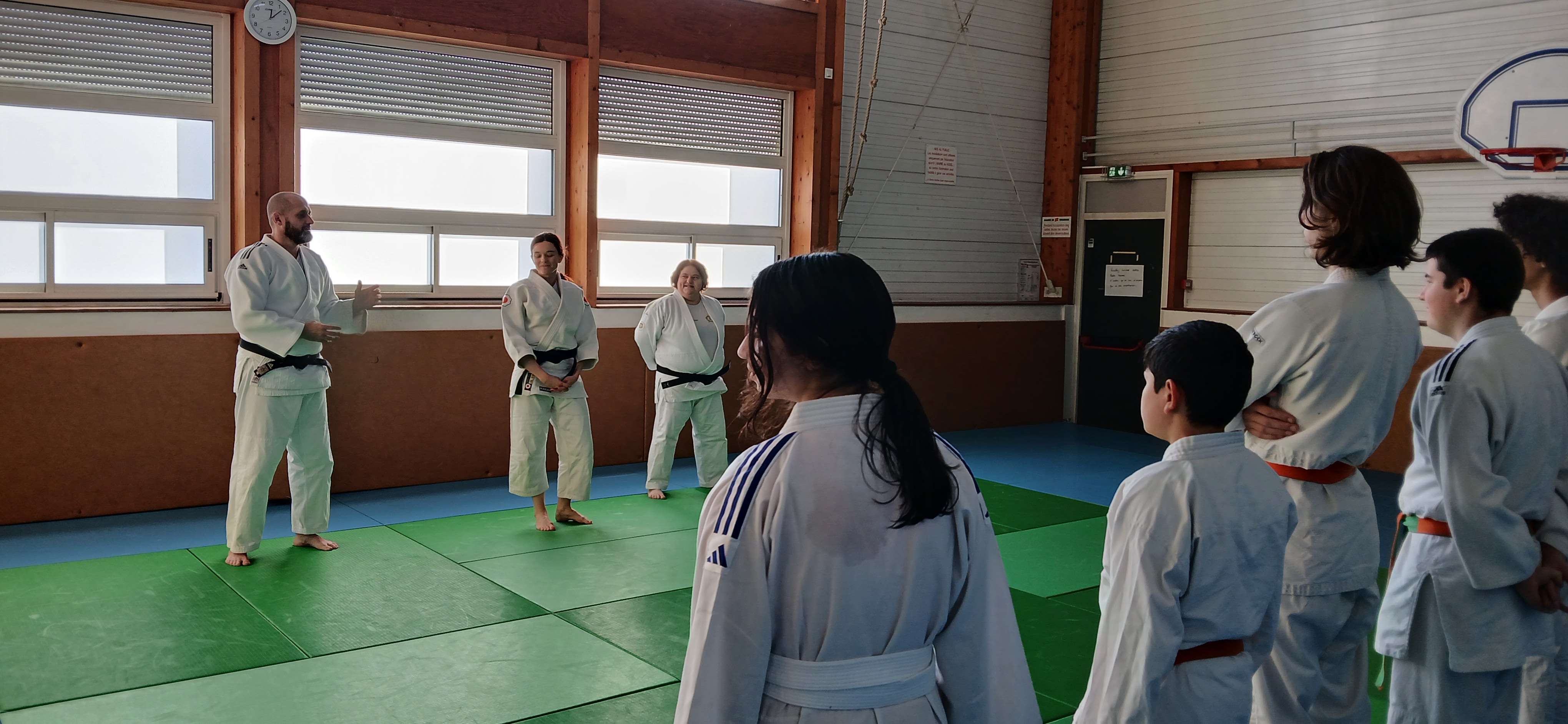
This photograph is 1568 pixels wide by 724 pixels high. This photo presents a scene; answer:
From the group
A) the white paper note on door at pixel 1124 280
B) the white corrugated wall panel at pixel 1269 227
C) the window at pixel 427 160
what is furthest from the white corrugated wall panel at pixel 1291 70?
the window at pixel 427 160

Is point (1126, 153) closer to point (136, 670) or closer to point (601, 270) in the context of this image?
point (601, 270)

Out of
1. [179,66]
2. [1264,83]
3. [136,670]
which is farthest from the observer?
[1264,83]

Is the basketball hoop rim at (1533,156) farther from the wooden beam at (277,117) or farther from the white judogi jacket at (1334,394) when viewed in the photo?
the wooden beam at (277,117)

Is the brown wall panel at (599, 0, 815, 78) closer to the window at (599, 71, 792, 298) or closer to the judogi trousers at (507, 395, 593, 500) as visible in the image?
the window at (599, 71, 792, 298)

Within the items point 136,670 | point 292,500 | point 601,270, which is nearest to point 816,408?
point 136,670

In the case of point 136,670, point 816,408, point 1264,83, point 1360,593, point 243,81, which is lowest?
point 136,670

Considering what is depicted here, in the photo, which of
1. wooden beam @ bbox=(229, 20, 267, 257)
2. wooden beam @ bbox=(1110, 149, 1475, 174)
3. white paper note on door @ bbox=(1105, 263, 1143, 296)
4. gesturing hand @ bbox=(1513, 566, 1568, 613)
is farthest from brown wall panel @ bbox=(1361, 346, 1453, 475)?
wooden beam @ bbox=(229, 20, 267, 257)

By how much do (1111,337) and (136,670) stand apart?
8399 mm

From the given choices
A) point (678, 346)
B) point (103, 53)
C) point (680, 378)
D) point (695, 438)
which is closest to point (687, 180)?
point (678, 346)

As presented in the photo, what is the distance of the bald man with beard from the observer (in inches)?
195

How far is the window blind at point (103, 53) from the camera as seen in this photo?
220 inches

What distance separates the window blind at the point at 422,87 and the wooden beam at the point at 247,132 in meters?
0.36

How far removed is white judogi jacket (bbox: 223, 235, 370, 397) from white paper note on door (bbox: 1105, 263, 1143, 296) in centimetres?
702

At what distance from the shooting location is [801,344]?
56.1 inches
